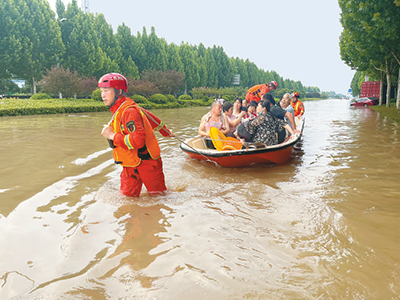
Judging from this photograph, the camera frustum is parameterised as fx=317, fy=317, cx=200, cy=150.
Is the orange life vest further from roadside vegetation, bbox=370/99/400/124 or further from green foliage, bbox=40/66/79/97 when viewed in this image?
green foliage, bbox=40/66/79/97

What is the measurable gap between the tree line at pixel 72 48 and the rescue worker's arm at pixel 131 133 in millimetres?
32917

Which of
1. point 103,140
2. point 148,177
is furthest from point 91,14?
point 148,177

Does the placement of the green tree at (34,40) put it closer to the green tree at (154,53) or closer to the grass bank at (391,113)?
the green tree at (154,53)

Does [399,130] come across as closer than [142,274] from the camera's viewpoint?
No

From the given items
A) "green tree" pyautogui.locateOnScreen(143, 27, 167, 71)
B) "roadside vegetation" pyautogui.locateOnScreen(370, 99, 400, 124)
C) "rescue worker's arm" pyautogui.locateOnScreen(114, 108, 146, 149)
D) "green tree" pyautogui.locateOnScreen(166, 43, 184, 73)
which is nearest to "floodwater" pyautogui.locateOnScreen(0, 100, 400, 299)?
"rescue worker's arm" pyautogui.locateOnScreen(114, 108, 146, 149)

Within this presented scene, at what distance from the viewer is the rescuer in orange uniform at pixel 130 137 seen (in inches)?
162

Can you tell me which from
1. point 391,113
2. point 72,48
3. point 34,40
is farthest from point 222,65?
point 391,113

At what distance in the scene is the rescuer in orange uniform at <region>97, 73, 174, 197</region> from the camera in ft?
13.5

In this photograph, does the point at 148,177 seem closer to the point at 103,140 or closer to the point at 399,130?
the point at 103,140

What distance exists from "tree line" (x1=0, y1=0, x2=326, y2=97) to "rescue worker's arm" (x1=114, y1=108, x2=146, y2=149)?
3292 cm

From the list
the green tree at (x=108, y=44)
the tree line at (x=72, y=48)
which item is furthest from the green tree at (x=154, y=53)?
the green tree at (x=108, y=44)

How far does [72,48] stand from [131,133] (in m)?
44.8

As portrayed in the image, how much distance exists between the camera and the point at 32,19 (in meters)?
38.6

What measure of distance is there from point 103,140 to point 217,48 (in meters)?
73.1
